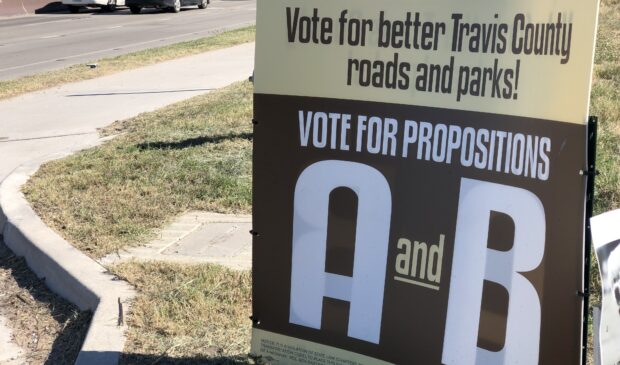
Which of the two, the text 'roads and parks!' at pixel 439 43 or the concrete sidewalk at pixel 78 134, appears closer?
the text 'roads and parks!' at pixel 439 43

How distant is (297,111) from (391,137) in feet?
1.41

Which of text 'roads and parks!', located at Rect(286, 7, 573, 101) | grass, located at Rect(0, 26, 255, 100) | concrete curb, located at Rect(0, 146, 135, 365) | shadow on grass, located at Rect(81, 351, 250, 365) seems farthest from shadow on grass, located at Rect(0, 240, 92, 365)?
grass, located at Rect(0, 26, 255, 100)

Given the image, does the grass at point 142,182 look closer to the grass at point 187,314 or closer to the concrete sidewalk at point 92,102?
the grass at point 187,314

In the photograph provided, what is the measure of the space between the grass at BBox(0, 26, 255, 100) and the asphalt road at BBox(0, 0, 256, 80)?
1.05 m

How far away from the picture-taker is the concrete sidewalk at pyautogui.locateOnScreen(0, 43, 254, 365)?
4117mm

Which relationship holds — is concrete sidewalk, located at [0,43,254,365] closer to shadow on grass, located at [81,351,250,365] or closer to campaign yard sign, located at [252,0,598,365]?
shadow on grass, located at [81,351,250,365]

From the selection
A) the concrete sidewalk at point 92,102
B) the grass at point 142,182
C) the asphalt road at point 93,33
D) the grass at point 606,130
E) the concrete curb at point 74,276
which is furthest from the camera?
the asphalt road at point 93,33

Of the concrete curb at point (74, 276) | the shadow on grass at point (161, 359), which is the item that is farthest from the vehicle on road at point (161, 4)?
the shadow on grass at point (161, 359)

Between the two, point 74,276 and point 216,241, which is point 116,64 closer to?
point 216,241

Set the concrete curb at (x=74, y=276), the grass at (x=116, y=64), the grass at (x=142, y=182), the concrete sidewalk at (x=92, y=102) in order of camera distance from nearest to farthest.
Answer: the concrete curb at (x=74, y=276), the grass at (x=142, y=182), the concrete sidewalk at (x=92, y=102), the grass at (x=116, y=64)

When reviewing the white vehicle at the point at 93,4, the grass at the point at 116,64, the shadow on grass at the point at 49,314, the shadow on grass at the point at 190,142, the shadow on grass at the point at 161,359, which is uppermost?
the white vehicle at the point at 93,4

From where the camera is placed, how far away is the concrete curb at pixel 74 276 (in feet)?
11.8

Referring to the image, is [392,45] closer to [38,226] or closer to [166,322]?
[166,322]

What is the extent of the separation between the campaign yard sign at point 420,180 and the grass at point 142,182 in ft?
7.33
